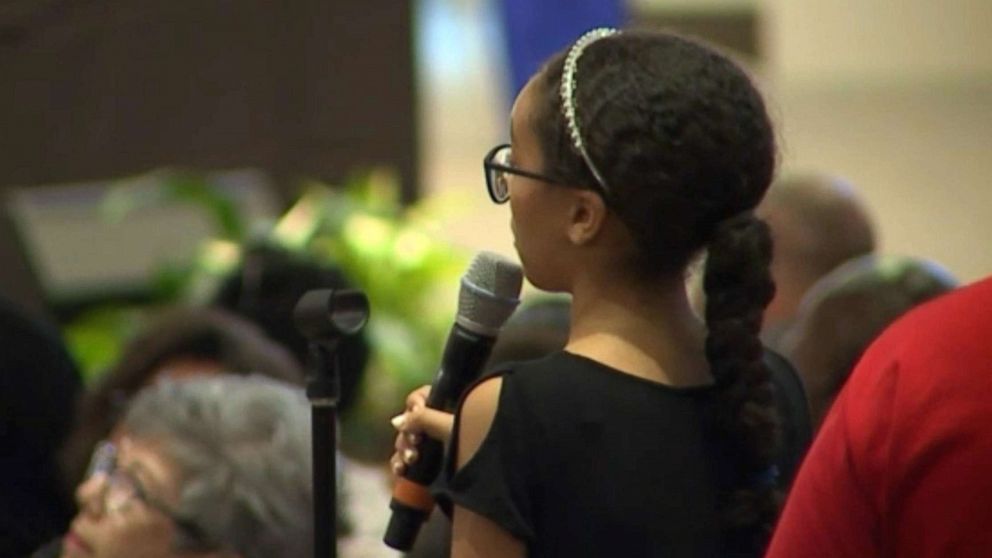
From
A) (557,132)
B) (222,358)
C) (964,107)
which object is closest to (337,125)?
(222,358)

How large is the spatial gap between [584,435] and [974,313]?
0.37 meters

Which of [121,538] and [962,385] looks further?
[121,538]

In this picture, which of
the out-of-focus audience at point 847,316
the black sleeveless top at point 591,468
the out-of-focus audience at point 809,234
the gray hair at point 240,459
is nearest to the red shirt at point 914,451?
the black sleeveless top at point 591,468

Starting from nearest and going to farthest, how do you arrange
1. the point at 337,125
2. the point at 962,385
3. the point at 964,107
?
1. the point at 962,385
2. the point at 337,125
3. the point at 964,107

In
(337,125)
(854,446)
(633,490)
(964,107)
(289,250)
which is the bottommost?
(964,107)

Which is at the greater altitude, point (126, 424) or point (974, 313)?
point (974, 313)

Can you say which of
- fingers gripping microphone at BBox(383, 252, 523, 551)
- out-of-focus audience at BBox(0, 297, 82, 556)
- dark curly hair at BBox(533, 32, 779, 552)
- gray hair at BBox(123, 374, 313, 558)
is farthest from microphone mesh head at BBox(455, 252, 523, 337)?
out-of-focus audience at BBox(0, 297, 82, 556)

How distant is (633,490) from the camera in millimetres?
1703

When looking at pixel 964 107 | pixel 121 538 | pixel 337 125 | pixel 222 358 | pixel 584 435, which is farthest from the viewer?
pixel 964 107

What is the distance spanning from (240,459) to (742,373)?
96cm

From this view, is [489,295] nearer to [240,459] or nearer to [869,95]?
→ [240,459]

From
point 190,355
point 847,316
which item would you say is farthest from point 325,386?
point 190,355

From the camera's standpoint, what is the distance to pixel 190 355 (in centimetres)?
337

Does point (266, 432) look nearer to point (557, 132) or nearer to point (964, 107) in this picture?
point (557, 132)
